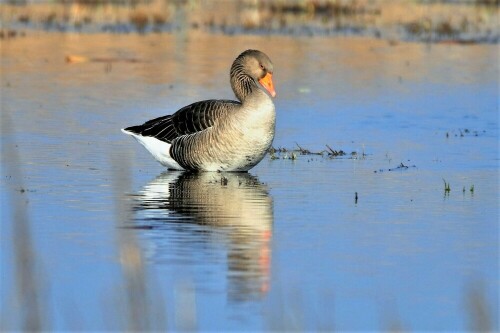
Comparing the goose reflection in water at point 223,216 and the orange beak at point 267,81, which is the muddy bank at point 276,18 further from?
the goose reflection in water at point 223,216

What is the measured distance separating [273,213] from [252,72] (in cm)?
306

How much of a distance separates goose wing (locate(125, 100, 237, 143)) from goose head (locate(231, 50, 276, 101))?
0.25 metres

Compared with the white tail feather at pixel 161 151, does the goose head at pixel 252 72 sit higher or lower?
higher

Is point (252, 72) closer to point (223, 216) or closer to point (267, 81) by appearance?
point (267, 81)

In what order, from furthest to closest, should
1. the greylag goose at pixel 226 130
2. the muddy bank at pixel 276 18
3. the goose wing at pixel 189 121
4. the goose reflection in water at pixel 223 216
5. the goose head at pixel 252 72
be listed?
the muddy bank at pixel 276 18, the goose head at pixel 252 72, the goose wing at pixel 189 121, the greylag goose at pixel 226 130, the goose reflection in water at pixel 223 216

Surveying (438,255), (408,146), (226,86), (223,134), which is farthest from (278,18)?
(438,255)

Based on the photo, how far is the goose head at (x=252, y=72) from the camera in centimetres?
1378

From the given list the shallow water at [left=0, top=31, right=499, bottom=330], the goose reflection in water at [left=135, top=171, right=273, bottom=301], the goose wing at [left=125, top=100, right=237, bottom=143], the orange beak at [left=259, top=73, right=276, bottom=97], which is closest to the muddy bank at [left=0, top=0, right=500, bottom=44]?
the shallow water at [left=0, top=31, right=499, bottom=330]

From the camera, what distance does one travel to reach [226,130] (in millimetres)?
13180

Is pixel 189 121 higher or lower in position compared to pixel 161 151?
higher

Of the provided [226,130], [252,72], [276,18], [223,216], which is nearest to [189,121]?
[226,130]

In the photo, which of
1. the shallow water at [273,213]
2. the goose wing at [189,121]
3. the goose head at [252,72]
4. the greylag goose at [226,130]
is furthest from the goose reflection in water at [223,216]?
the goose head at [252,72]

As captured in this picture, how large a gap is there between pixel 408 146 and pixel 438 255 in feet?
22.4

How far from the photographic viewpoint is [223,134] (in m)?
13.2
